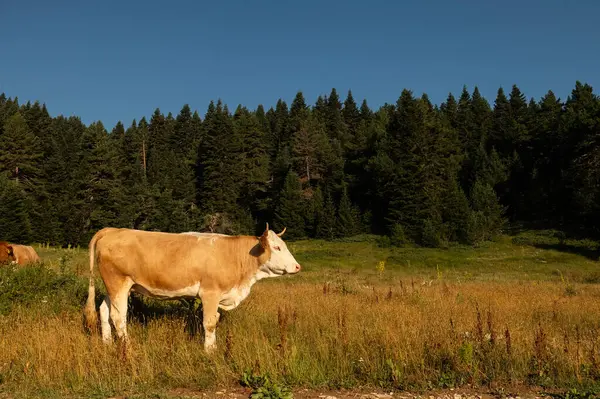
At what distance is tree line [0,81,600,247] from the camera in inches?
2115

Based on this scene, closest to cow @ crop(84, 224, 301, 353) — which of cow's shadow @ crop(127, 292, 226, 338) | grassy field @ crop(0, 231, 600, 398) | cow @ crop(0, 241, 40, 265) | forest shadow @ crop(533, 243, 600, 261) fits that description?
grassy field @ crop(0, 231, 600, 398)

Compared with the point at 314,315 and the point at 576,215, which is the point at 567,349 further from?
the point at 576,215

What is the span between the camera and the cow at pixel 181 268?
7234mm

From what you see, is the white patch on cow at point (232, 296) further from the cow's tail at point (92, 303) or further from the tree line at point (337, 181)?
the tree line at point (337, 181)

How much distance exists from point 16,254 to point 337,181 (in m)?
58.4

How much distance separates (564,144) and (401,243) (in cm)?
2966

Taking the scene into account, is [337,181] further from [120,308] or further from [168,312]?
[120,308]

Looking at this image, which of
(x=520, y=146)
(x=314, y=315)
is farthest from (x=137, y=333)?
(x=520, y=146)

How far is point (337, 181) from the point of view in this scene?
71438 mm

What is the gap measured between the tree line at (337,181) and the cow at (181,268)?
4294cm

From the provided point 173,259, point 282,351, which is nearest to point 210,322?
point 173,259

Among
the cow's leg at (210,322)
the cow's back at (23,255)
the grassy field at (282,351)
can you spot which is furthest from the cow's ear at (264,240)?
the cow's back at (23,255)

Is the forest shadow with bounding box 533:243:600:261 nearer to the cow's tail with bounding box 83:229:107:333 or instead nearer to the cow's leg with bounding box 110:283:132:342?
the cow's leg with bounding box 110:283:132:342

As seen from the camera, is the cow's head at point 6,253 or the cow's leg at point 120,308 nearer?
the cow's leg at point 120,308
